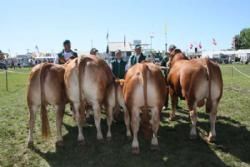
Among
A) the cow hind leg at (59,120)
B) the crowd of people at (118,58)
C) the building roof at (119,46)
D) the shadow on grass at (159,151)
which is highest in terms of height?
the crowd of people at (118,58)

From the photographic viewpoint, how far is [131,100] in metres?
7.05

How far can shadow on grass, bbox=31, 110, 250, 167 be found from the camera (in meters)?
6.75

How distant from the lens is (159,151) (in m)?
7.27

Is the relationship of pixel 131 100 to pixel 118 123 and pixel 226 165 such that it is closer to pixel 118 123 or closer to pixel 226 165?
pixel 226 165

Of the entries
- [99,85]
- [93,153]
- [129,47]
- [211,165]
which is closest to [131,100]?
[99,85]

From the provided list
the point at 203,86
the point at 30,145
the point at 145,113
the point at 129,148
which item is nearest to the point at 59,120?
the point at 30,145

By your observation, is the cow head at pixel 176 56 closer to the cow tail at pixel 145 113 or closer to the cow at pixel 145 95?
the cow at pixel 145 95

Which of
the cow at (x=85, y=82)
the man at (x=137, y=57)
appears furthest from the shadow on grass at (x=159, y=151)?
the man at (x=137, y=57)

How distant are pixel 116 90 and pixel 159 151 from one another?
1647 mm

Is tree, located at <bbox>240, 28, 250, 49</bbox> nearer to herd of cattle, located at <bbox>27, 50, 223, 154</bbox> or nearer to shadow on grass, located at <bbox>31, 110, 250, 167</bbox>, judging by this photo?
shadow on grass, located at <bbox>31, 110, 250, 167</bbox>

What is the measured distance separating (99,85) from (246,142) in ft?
A: 10.9

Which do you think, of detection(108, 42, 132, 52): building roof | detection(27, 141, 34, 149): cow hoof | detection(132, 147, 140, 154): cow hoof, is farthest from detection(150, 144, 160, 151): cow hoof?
detection(108, 42, 132, 52): building roof

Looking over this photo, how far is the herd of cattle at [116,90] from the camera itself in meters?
7.03

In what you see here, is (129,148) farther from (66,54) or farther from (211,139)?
(66,54)
